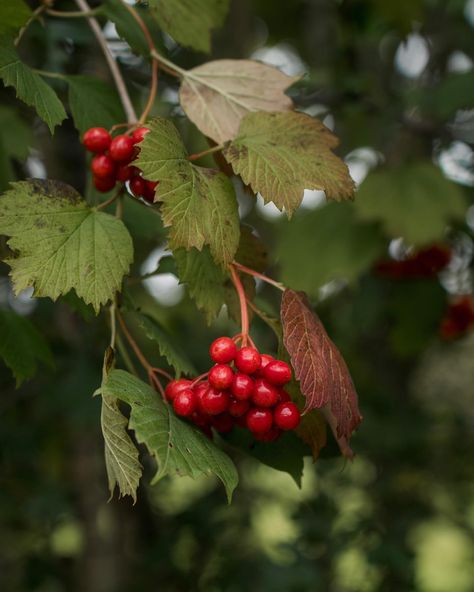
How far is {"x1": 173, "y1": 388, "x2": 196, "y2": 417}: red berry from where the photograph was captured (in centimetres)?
96

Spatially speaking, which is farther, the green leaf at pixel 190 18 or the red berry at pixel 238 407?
the green leaf at pixel 190 18

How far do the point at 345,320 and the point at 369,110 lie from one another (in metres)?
1.12

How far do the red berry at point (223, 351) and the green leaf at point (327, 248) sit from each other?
143 cm

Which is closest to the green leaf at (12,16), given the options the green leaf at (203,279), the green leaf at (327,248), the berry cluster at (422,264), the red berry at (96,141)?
the red berry at (96,141)

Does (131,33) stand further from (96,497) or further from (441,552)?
(441,552)

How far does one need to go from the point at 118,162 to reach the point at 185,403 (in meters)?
0.38

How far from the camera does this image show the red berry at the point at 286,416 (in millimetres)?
957

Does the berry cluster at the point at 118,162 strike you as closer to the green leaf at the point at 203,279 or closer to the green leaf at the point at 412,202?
the green leaf at the point at 203,279

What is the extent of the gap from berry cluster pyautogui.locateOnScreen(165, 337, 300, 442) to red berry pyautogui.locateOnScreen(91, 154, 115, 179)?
0.32m

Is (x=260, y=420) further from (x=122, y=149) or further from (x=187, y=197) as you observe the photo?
(x=122, y=149)

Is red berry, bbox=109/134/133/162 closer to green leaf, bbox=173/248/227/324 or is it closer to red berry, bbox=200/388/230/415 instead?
green leaf, bbox=173/248/227/324

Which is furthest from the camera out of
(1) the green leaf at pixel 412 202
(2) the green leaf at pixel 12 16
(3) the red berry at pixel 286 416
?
(1) the green leaf at pixel 412 202

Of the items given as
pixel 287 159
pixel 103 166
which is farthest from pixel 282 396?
pixel 103 166

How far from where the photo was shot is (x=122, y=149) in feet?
3.45
